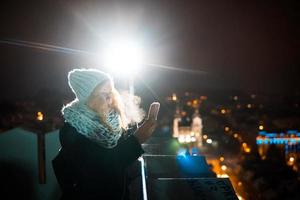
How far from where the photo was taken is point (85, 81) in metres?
1.58

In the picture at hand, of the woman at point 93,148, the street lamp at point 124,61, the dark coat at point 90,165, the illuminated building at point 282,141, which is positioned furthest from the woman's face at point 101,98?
the illuminated building at point 282,141

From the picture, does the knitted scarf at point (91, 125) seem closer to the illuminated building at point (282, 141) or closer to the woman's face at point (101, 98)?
the woman's face at point (101, 98)

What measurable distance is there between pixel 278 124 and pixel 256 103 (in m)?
18.8

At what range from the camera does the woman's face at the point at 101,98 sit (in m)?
1.54

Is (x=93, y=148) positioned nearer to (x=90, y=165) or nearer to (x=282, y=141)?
(x=90, y=165)

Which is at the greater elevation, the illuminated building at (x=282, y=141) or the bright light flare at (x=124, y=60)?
the bright light flare at (x=124, y=60)

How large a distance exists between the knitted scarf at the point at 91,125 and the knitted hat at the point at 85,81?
58 millimetres

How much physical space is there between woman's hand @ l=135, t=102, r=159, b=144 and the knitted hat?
12.9 inches

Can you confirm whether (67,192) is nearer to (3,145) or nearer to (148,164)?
(148,164)

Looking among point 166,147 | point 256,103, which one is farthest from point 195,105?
point 166,147

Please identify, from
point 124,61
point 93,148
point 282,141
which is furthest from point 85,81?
point 282,141

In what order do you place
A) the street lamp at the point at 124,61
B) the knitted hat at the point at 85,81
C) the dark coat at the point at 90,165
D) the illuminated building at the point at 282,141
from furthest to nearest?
the illuminated building at the point at 282,141, the street lamp at the point at 124,61, the knitted hat at the point at 85,81, the dark coat at the point at 90,165

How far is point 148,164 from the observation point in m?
2.66

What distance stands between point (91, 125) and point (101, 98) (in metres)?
0.15
